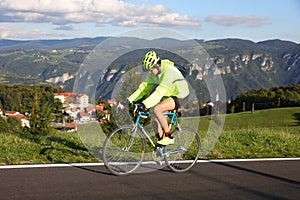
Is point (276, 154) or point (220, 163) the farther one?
point (276, 154)

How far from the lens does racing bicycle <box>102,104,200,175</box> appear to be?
6348 millimetres

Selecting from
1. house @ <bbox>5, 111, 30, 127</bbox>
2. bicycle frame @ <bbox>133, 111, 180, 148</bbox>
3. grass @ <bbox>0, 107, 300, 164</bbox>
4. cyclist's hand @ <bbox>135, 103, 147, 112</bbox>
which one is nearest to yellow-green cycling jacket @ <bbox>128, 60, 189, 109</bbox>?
cyclist's hand @ <bbox>135, 103, 147, 112</bbox>

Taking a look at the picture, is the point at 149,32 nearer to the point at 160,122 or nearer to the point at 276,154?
the point at 160,122

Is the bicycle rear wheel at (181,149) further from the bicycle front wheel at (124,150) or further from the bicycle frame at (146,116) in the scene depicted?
the bicycle front wheel at (124,150)

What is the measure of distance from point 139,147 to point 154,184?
96 centimetres

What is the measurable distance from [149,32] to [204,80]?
1.39m

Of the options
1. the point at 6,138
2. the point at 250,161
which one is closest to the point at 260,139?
the point at 250,161

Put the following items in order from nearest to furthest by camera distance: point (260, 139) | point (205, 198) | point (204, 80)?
point (205, 198), point (204, 80), point (260, 139)

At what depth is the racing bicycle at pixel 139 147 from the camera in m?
6.35

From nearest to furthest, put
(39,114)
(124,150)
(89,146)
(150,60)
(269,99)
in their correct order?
(150,60) < (124,150) < (89,146) < (39,114) < (269,99)

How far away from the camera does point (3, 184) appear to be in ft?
18.1

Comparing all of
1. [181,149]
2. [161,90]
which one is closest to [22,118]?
[181,149]

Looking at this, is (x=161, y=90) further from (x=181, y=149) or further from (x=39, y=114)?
(x=39, y=114)

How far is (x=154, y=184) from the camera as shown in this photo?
5848mm
